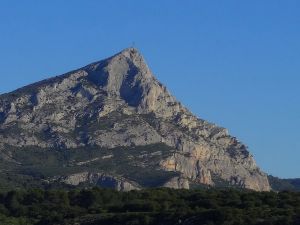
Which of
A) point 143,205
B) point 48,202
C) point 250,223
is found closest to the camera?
point 250,223

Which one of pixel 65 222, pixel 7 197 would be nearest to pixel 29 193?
pixel 7 197

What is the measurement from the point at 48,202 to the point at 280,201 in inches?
1364

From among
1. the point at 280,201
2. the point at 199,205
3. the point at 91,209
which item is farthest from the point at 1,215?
the point at 280,201

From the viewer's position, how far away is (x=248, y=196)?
10531 centimetres

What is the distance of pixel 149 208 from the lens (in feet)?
336

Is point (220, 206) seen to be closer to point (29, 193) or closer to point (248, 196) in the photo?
point (248, 196)

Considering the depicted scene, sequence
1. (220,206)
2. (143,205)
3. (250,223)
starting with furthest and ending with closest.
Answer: (143,205) < (220,206) < (250,223)

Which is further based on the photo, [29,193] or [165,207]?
[29,193]

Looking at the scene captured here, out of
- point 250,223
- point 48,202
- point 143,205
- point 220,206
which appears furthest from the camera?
point 48,202

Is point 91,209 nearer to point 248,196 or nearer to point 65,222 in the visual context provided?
point 65,222

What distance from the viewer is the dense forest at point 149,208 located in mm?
86562

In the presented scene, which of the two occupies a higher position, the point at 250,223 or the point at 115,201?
the point at 115,201

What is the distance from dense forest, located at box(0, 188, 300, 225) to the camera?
8656 cm

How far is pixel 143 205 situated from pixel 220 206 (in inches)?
409
